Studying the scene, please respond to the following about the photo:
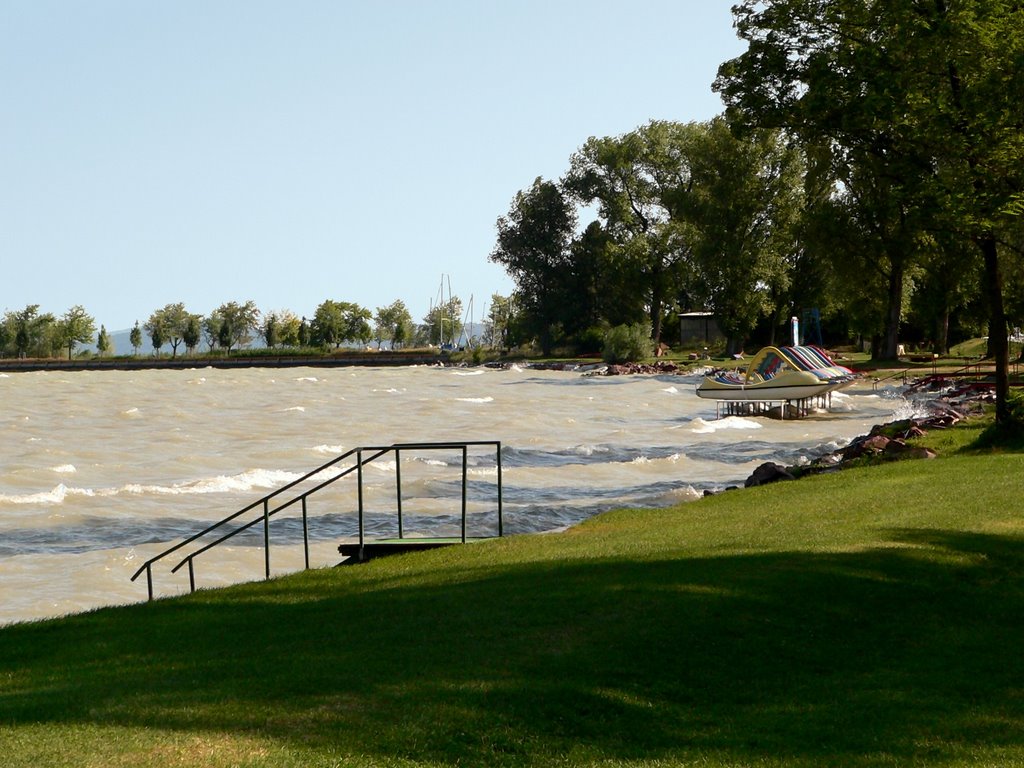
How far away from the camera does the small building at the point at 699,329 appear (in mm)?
104438

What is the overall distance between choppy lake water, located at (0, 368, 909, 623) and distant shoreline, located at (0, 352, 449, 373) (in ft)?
245

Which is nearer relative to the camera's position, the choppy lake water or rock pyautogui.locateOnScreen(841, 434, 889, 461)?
the choppy lake water

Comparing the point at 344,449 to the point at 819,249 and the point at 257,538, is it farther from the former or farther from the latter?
the point at 819,249

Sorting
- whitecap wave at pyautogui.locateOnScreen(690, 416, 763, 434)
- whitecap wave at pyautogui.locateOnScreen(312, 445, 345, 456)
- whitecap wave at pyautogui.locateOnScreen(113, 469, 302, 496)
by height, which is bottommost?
whitecap wave at pyautogui.locateOnScreen(113, 469, 302, 496)

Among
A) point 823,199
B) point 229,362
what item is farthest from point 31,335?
point 823,199

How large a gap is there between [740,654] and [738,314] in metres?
79.5

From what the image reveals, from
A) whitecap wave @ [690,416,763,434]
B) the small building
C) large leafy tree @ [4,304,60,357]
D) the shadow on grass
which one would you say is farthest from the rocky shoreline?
large leafy tree @ [4,304,60,357]

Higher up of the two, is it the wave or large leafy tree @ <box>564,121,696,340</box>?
large leafy tree @ <box>564,121,696,340</box>

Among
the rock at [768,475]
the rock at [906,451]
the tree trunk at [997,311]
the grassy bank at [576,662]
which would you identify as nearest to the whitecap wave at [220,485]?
the rock at [768,475]

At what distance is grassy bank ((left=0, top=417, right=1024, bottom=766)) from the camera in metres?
7.27

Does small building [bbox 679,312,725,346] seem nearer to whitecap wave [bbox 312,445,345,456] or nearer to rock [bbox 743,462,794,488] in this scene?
whitecap wave [bbox 312,445,345,456]

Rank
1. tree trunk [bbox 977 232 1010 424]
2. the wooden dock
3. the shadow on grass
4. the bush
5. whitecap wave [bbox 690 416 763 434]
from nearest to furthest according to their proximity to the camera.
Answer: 1. the shadow on grass
2. the wooden dock
3. tree trunk [bbox 977 232 1010 424]
4. whitecap wave [bbox 690 416 763 434]
5. the bush

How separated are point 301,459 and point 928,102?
21.4 meters

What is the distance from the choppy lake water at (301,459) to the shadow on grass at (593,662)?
7147mm
